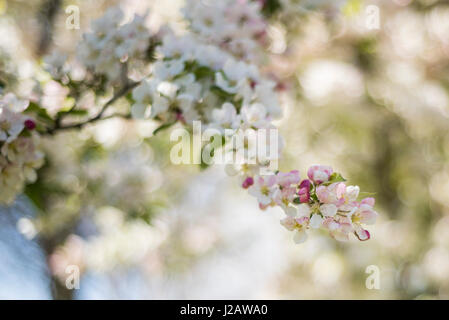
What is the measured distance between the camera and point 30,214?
7.22ft

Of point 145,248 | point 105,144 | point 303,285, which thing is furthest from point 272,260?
point 105,144

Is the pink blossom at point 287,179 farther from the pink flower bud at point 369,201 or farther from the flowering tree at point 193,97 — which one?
the pink flower bud at point 369,201

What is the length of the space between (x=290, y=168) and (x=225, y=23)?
1770 mm

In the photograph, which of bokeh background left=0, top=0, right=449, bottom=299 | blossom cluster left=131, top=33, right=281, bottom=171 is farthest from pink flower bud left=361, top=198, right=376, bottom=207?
bokeh background left=0, top=0, right=449, bottom=299

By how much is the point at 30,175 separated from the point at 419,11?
94.4 inches

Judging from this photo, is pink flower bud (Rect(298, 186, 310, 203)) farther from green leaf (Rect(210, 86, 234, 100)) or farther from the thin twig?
the thin twig

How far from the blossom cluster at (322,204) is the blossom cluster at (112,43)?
54 cm

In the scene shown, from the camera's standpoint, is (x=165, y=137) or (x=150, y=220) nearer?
(x=150, y=220)

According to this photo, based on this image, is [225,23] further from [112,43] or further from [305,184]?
[305,184]

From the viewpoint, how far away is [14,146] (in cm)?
91

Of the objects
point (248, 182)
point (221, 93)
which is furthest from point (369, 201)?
point (221, 93)
